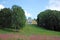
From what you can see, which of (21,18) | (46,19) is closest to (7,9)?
(21,18)

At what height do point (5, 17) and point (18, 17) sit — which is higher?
point (5, 17)

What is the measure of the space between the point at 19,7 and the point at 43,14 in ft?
89.4

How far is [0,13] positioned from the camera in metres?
72.7

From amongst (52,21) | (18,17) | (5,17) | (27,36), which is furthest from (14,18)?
(27,36)

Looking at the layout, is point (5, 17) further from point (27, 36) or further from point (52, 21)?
point (27, 36)

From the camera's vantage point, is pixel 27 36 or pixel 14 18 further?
pixel 14 18

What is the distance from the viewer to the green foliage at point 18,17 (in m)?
62.2

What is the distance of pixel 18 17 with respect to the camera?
62469 mm

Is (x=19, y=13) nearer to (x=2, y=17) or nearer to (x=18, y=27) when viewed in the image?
(x=18, y=27)

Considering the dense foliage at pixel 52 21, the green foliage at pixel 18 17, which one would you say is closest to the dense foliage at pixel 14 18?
the green foliage at pixel 18 17

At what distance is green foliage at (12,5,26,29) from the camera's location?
62219mm

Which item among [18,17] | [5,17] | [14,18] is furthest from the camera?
[5,17]

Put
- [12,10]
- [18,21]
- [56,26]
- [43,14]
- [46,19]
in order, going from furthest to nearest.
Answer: [43,14] < [46,19] < [56,26] < [12,10] < [18,21]

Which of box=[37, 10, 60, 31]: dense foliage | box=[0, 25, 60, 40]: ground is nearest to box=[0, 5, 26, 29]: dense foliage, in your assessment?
box=[0, 25, 60, 40]: ground
